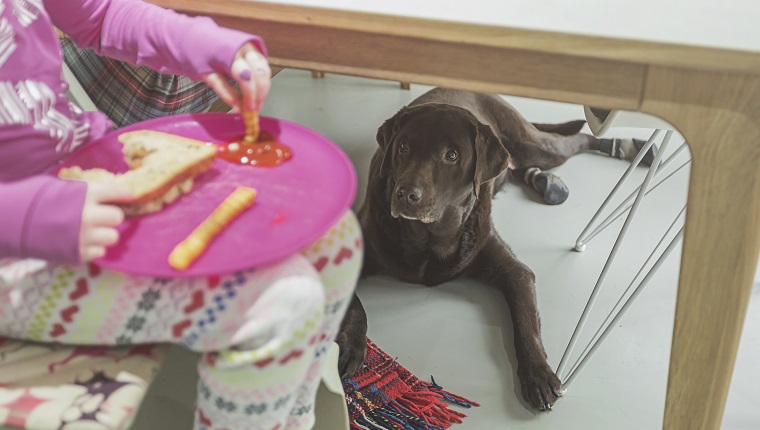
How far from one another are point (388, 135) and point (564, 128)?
2.69 feet

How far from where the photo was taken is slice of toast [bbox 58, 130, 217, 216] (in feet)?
2.66

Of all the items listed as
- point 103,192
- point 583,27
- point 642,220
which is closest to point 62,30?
point 103,192

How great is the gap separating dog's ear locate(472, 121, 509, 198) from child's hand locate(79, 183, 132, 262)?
0.97 meters

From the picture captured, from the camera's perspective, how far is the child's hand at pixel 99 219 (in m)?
0.73

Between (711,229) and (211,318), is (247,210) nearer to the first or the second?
(211,318)

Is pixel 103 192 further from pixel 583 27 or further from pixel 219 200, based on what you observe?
pixel 583 27

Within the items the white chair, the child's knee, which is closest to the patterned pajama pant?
the child's knee

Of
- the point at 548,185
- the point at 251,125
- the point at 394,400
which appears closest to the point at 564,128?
the point at 548,185

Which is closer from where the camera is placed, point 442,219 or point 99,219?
point 99,219

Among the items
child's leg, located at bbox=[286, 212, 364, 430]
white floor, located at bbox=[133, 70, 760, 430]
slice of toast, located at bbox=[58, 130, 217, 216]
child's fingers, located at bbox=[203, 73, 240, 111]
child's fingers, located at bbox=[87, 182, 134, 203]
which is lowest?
white floor, located at bbox=[133, 70, 760, 430]

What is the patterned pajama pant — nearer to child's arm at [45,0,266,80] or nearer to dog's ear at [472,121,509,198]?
child's arm at [45,0,266,80]

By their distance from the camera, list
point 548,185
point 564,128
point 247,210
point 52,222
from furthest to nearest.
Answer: point 564,128
point 548,185
point 247,210
point 52,222

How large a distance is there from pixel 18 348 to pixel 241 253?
323mm

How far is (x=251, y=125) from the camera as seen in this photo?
3.08 ft
